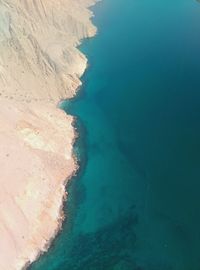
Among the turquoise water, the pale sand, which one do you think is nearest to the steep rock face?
the pale sand

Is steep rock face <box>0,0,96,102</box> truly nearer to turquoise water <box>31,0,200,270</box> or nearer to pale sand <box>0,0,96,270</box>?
pale sand <box>0,0,96,270</box>

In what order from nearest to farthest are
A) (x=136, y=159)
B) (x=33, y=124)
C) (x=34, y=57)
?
(x=136, y=159), (x=33, y=124), (x=34, y=57)

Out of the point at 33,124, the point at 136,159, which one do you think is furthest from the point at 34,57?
the point at 136,159

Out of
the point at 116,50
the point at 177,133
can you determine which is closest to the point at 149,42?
the point at 116,50

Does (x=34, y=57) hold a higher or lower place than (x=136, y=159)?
lower

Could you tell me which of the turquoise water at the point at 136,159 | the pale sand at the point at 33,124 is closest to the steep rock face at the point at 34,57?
the pale sand at the point at 33,124

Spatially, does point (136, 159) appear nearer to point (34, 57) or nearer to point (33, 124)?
point (33, 124)

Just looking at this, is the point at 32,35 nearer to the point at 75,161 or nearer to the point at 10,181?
the point at 75,161
